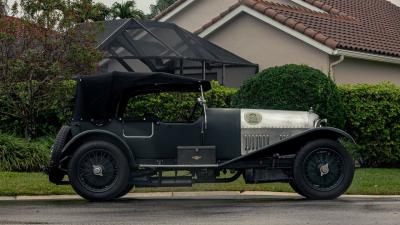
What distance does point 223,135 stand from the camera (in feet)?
37.0

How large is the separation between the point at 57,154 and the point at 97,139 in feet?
1.96

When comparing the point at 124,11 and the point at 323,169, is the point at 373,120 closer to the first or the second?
the point at 323,169

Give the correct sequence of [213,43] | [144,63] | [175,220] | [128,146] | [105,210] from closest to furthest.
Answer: [175,220] → [105,210] → [128,146] → [144,63] → [213,43]

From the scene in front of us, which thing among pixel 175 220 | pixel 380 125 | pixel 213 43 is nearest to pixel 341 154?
pixel 175 220

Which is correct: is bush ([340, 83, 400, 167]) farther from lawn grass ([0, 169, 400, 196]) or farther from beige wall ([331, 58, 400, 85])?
beige wall ([331, 58, 400, 85])

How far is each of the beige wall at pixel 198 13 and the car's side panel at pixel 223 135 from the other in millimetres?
17285

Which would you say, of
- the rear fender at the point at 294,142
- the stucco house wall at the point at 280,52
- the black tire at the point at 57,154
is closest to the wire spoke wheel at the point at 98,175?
the black tire at the point at 57,154

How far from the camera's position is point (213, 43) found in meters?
24.6

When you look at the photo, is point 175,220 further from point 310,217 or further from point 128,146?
point 128,146

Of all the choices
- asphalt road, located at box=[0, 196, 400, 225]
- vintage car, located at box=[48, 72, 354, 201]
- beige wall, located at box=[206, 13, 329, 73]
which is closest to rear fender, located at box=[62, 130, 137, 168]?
vintage car, located at box=[48, 72, 354, 201]

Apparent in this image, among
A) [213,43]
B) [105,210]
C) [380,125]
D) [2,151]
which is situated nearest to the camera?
[105,210]

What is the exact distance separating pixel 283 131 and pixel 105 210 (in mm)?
3034

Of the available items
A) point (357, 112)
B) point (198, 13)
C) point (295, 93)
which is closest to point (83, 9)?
point (295, 93)

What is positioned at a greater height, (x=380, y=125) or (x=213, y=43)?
(x=213, y=43)
